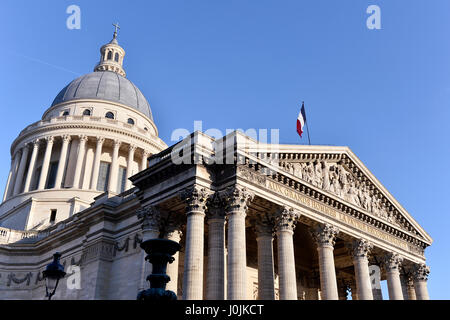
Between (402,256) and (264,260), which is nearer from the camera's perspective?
(264,260)

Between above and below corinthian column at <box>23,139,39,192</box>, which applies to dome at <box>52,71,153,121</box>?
above

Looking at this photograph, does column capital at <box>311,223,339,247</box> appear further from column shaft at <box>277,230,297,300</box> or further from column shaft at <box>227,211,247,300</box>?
column shaft at <box>227,211,247,300</box>

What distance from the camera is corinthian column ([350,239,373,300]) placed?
1256 inches

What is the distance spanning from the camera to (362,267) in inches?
1300

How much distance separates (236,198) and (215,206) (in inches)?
63.1

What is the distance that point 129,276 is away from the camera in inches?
1212

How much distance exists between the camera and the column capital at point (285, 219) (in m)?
28.5

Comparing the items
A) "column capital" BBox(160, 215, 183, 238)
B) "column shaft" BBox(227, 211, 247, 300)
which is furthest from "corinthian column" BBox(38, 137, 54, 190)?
"column shaft" BBox(227, 211, 247, 300)

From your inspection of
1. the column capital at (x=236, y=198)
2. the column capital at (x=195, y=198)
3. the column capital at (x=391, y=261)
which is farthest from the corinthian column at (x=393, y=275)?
the column capital at (x=195, y=198)

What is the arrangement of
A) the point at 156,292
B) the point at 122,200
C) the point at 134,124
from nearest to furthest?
the point at 156,292 → the point at 122,200 → the point at 134,124

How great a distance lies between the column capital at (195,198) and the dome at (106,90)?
129 feet
